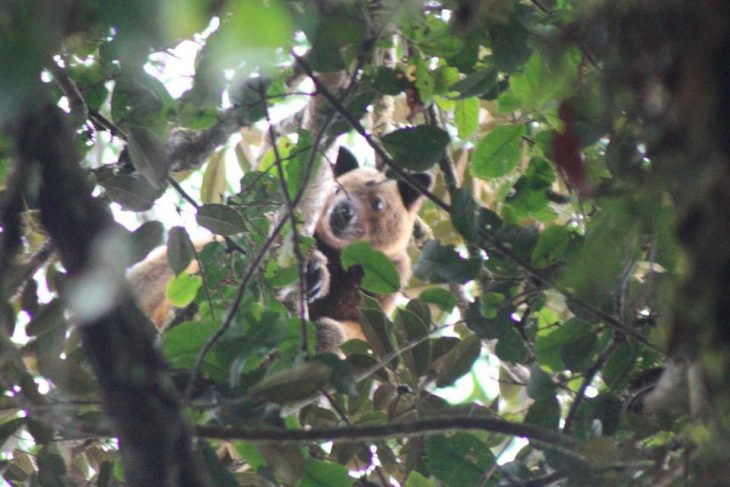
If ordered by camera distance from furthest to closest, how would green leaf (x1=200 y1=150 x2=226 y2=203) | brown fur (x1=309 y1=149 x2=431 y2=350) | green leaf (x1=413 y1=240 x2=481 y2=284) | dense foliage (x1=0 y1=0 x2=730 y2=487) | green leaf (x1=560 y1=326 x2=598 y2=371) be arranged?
brown fur (x1=309 y1=149 x2=431 y2=350) < green leaf (x1=200 y1=150 x2=226 y2=203) < green leaf (x1=560 y1=326 x2=598 y2=371) < green leaf (x1=413 y1=240 x2=481 y2=284) < dense foliage (x1=0 y1=0 x2=730 y2=487)

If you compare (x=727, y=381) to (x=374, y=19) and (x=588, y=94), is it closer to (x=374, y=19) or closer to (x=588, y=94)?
(x=588, y=94)

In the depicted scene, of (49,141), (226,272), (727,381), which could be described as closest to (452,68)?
(226,272)

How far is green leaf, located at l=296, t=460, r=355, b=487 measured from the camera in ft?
7.58

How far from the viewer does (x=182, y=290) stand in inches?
117

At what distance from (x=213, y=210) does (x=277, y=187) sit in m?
0.52

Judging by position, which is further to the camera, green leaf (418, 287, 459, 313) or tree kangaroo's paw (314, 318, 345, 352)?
tree kangaroo's paw (314, 318, 345, 352)

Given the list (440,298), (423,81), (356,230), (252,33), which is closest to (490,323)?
(440,298)

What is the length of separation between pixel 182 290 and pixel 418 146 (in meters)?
0.98

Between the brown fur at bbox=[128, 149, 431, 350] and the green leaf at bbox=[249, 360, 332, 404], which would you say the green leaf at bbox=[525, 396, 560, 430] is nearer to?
the green leaf at bbox=[249, 360, 332, 404]

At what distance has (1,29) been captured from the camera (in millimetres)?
1127

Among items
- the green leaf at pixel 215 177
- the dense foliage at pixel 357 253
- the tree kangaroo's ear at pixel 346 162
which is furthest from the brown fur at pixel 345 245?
the dense foliage at pixel 357 253

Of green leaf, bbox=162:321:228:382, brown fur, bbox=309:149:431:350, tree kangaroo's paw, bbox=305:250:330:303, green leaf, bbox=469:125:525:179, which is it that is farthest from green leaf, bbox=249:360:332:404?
brown fur, bbox=309:149:431:350

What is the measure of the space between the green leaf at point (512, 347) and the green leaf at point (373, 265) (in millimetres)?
321

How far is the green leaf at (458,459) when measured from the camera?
2.53 metres
